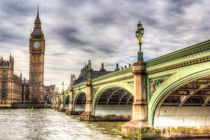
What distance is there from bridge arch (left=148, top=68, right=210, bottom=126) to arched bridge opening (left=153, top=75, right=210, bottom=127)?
0.27 meters

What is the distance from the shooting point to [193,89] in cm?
2098

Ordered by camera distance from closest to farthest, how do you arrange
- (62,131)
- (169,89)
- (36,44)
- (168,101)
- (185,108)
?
1. (169,89)
2. (168,101)
3. (185,108)
4. (62,131)
5. (36,44)

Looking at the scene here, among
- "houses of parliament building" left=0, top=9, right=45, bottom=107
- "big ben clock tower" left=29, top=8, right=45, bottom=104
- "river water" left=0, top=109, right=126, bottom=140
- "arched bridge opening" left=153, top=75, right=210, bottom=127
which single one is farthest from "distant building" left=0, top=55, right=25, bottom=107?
→ "arched bridge opening" left=153, top=75, right=210, bottom=127

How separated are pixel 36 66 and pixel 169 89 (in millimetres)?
156039

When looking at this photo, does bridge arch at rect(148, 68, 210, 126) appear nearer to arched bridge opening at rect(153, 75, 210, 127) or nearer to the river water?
arched bridge opening at rect(153, 75, 210, 127)

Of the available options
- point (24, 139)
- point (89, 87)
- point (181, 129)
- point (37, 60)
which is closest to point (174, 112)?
point (181, 129)

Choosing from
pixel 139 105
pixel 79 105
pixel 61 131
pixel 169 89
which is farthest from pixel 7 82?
pixel 169 89

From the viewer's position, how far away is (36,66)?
169m

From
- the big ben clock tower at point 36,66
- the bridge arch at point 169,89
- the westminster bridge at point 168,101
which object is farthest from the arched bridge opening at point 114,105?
the big ben clock tower at point 36,66

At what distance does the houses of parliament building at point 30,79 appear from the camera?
493ft

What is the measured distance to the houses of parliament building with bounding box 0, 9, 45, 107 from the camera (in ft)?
493

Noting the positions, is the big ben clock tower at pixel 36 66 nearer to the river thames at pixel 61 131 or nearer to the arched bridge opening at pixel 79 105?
the arched bridge opening at pixel 79 105

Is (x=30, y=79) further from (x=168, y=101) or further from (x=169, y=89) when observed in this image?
(x=169, y=89)

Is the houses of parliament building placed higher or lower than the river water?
higher
